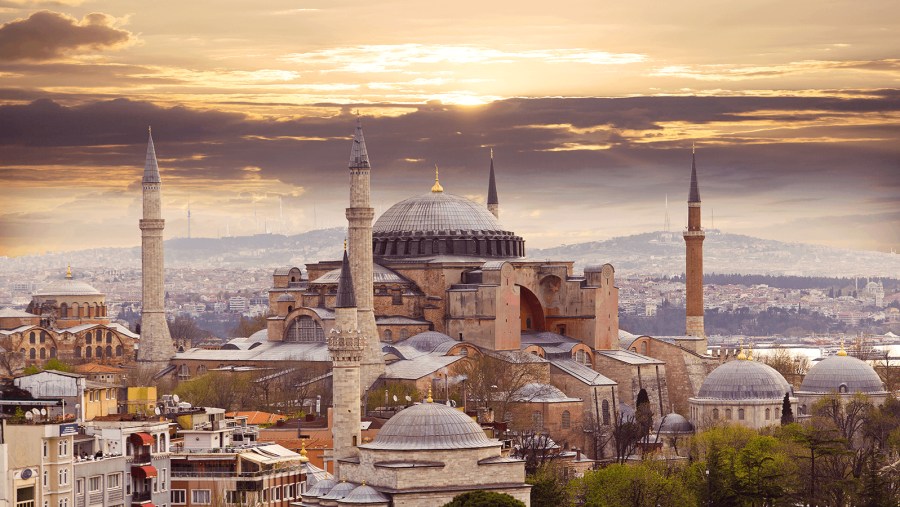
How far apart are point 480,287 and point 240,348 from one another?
372 inches

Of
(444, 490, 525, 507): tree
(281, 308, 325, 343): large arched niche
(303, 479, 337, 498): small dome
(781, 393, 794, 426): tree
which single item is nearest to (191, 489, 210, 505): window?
(303, 479, 337, 498): small dome

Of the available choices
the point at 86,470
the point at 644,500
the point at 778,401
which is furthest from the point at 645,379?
the point at 86,470

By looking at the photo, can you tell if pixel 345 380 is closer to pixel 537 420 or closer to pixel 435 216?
pixel 537 420

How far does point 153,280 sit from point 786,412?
2333 cm

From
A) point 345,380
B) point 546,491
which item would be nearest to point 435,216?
point 345,380

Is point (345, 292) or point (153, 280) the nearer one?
point (345, 292)

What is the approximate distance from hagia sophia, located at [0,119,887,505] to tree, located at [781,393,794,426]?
0.91 m

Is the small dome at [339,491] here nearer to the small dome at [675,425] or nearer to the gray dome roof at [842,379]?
the small dome at [675,425]

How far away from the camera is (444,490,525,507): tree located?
4616 cm

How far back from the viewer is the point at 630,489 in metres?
53.2

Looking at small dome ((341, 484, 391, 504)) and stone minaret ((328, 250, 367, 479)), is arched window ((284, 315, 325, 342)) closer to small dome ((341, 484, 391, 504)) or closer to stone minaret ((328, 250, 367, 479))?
stone minaret ((328, 250, 367, 479))

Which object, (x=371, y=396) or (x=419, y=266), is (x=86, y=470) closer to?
(x=371, y=396)

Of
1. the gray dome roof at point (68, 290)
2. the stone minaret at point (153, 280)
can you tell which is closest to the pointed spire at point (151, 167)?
the stone minaret at point (153, 280)

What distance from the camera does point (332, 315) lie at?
3054 inches
